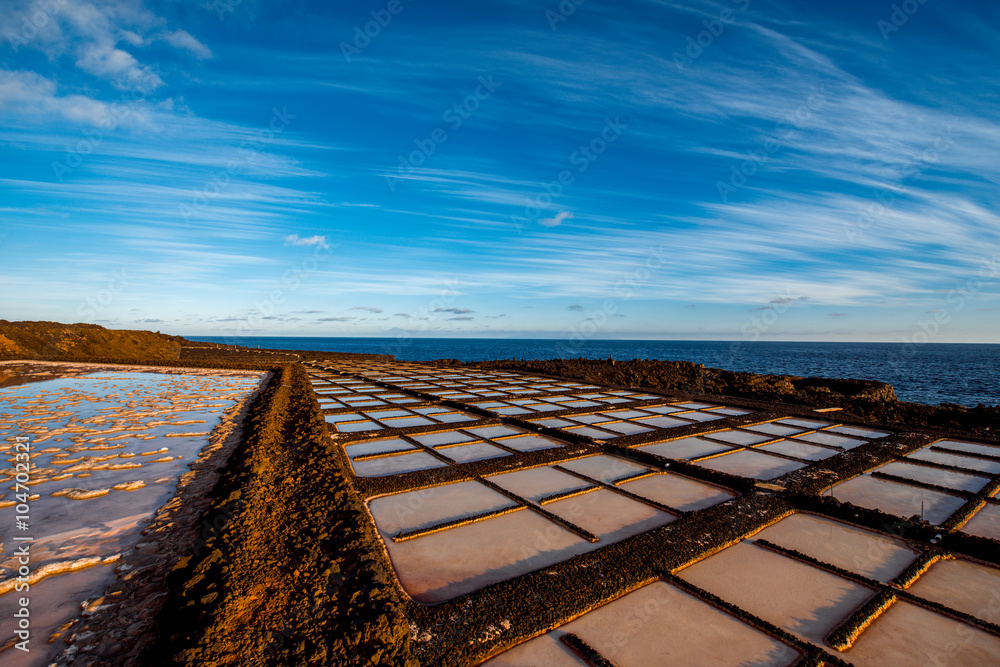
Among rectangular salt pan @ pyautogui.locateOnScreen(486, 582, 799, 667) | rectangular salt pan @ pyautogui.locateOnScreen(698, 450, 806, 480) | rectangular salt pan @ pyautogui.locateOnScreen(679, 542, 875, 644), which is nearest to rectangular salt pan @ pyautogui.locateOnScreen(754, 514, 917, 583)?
rectangular salt pan @ pyautogui.locateOnScreen(679, 542, 875, 644)

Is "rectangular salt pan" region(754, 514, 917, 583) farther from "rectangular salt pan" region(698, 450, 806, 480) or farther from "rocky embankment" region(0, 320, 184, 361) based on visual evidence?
"rocky embankment" region(0, 320, 184, 361)

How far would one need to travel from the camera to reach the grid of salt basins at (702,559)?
2.09 meters

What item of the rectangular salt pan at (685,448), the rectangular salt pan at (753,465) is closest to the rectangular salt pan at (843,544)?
the rectangular salt pan at (753,465)

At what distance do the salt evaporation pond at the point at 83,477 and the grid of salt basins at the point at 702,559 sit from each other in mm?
1677

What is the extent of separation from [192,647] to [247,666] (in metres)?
0.27

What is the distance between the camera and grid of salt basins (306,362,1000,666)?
2.09 m

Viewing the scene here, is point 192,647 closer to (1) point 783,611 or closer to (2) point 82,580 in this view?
(2) point 82,580

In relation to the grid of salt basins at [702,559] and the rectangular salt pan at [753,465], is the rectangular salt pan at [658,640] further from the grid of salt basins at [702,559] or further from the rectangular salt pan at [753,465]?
the rectangular salt pan at [753,465]

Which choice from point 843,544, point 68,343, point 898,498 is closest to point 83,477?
point 843,544

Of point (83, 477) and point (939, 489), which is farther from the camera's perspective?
point (939, 489)

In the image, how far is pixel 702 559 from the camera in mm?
2863

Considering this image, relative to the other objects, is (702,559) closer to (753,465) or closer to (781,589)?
(781,589)

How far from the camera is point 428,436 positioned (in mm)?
5980

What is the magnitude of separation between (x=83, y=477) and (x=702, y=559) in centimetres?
548
